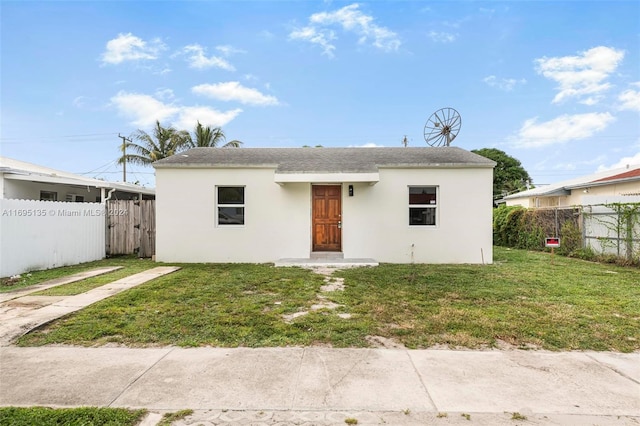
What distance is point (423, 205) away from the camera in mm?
10164

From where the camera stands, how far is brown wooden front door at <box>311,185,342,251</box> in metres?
10.4

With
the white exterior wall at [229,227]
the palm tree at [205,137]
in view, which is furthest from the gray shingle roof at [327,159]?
the palm tree at [205,137]

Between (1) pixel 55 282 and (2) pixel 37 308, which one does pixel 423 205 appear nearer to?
(2) pixel 37 308

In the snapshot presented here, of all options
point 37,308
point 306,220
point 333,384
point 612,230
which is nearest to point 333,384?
point 333,384

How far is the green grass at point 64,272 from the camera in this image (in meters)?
6.96

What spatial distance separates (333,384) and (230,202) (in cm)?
823

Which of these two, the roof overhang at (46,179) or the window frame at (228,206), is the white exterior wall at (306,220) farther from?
the roof overhang at (46,179)

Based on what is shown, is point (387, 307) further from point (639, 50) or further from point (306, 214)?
point (639, 50)

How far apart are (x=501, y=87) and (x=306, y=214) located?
13106 mm

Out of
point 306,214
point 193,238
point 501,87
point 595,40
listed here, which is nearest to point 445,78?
point 501,87

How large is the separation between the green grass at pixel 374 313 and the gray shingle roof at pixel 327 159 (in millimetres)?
3714

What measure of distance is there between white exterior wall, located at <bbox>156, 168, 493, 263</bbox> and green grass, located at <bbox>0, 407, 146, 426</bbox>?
7.70 m

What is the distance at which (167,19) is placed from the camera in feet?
39.6

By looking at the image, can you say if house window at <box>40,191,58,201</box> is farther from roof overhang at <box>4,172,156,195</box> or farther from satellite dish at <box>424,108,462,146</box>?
satellite dish at <box>424,108,462,146</box>
